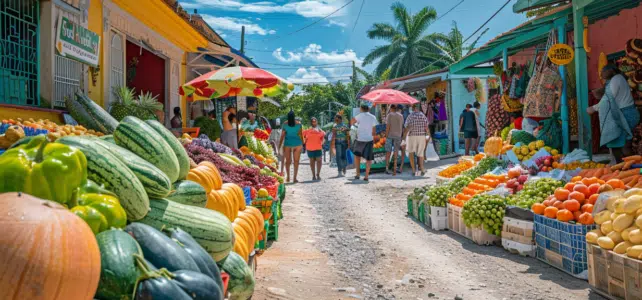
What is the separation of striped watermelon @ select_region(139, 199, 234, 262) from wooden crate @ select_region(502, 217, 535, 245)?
4077 millimetres

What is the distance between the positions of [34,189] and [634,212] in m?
4.52

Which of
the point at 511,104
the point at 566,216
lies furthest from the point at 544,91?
the point at 566,216

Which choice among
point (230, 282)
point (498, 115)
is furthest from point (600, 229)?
point (498, 115)

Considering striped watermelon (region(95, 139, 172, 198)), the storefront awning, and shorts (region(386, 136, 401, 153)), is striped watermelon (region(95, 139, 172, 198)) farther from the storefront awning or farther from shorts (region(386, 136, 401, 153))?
the storefront awning

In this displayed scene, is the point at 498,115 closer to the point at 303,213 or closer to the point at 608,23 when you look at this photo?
the point at 608,23

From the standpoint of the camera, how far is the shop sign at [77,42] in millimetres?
8055

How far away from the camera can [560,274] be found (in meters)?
5.73

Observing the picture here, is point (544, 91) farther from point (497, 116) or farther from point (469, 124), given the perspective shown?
point (469, 124)

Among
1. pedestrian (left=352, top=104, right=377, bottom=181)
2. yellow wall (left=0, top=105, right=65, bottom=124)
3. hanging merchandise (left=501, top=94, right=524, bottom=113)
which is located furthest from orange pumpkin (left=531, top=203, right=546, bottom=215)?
pedestrian (left=352, top=104, right=377, bottom=181)

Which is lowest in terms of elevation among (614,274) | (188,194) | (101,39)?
(614,274)

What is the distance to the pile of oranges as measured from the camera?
18.8 ft

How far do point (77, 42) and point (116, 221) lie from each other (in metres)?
6.74

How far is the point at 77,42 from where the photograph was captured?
8570 millimetres

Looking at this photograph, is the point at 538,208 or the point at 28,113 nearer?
the point at 538,208
